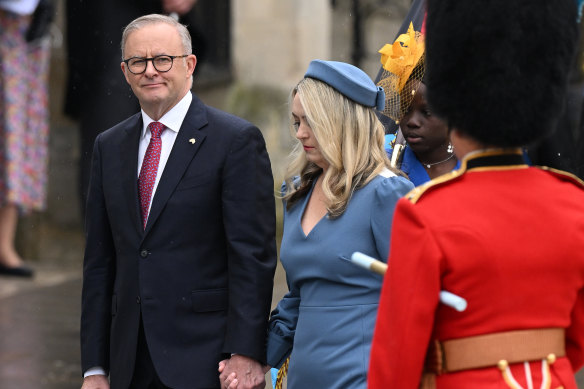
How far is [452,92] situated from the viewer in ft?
9.44

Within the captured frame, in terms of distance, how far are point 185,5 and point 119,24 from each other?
1.28ft

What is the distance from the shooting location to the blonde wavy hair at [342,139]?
12.4 feet

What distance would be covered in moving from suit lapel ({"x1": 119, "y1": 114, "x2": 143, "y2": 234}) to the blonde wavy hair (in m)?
0.62

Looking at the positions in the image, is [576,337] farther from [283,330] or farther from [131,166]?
[131,166]

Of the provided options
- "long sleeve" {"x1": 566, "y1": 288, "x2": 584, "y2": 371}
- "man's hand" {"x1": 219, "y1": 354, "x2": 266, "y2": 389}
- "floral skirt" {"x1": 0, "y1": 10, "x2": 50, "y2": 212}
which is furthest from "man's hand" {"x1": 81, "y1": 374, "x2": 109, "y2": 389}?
"floral skirt" {"x1": 0, "y1": 10, "x2": 50, "y2": 212}

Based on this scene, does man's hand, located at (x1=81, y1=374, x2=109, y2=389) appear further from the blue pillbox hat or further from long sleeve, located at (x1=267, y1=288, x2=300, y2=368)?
the blue pillbox hat

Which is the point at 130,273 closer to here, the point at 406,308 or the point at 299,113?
the point at 299,113

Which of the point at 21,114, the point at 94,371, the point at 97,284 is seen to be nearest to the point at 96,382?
the point at 94,371

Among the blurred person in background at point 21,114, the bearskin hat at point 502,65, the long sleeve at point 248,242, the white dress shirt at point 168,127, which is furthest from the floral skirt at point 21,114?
the bearskin hat at point 502,65

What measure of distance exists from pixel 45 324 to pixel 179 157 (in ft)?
11.1

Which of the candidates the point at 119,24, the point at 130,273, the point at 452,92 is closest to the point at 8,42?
the point at 119,24

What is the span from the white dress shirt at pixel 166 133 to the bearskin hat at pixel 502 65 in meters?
1.36

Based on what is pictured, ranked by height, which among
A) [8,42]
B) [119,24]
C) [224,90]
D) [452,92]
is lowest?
[224,90]

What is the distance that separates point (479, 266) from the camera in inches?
108
